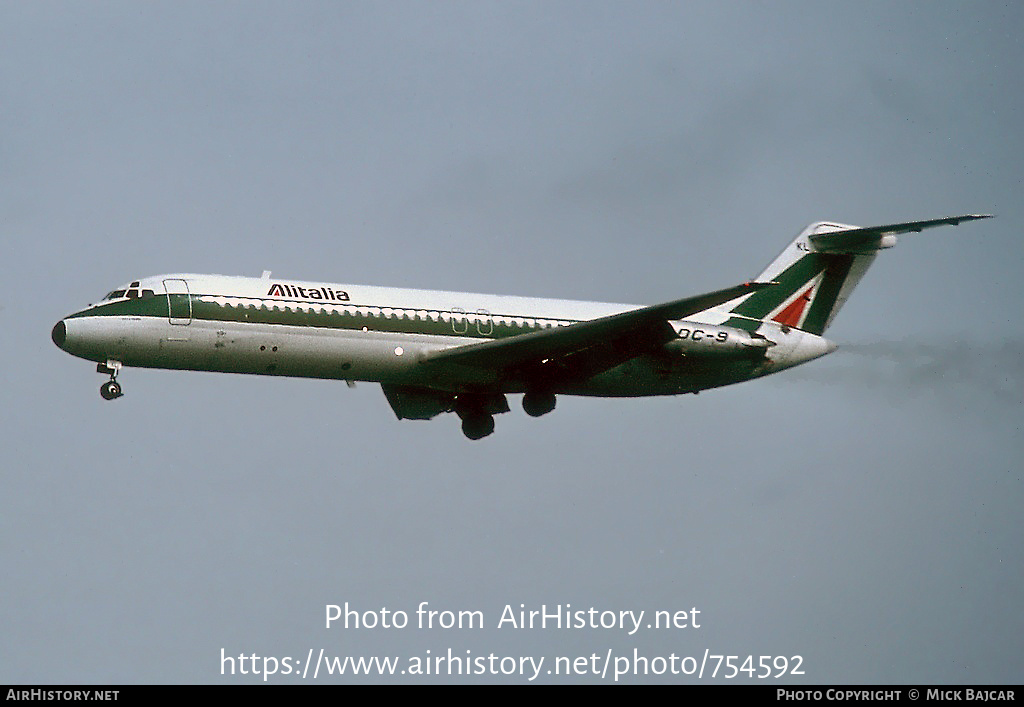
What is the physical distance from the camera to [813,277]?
52.7 meters

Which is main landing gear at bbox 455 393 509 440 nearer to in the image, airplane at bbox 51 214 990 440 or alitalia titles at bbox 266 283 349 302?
airplane at bbox 51 214 990 440

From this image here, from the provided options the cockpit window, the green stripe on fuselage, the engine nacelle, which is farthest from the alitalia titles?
the engine nacelle

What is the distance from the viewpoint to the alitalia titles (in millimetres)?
46156

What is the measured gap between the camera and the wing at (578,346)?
45.9 metres

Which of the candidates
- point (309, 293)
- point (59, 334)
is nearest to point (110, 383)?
point (59, 334)

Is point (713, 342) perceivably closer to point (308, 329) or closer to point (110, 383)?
point (308, 329)

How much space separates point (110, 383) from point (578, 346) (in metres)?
13.0

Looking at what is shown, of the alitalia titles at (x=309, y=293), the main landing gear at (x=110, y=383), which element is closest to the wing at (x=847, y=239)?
the alitalia titles at (x=309, y=293)

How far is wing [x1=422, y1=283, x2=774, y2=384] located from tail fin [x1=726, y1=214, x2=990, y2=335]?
16.9ft
